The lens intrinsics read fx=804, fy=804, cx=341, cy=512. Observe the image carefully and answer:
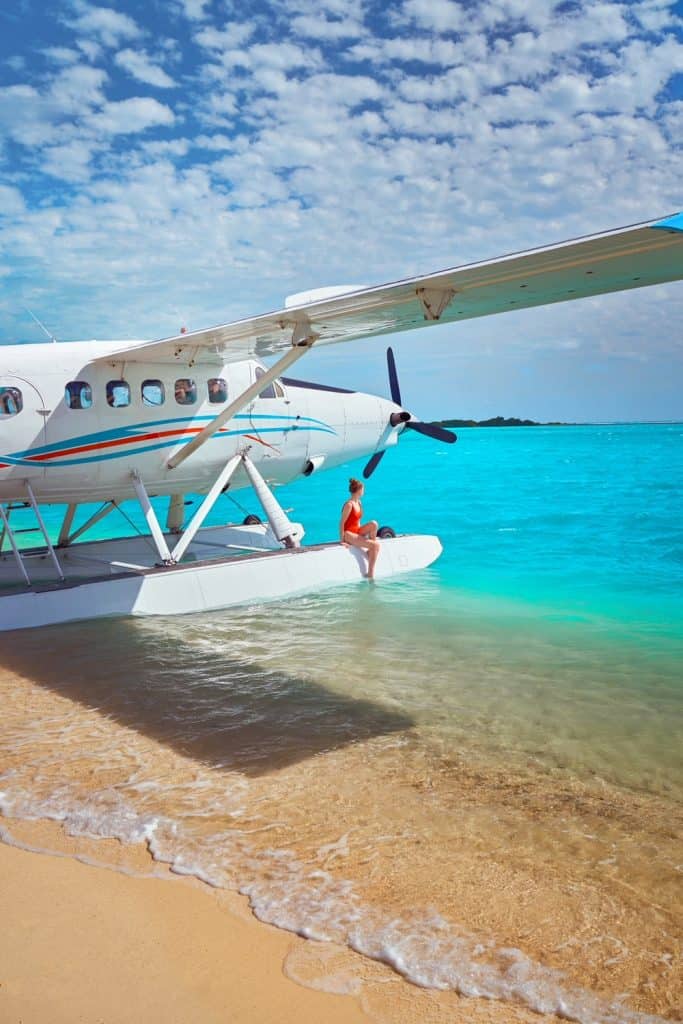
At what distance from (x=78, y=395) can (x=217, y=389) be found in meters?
1.93

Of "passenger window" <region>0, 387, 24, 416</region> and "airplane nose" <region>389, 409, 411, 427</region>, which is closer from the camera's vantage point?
"passenger window" <region>0, 387, 24, 416</region>

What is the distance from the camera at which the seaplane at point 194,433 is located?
26.3 feet

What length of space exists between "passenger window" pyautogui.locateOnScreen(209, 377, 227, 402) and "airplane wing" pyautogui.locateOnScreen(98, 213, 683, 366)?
24 cm

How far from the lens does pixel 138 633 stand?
27.8 feet

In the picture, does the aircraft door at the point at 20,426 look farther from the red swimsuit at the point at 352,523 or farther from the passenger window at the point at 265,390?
the red swimsuit at the point at 352,523

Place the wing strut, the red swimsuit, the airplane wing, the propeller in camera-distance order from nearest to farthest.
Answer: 1. the airplane wing
2. the wing strut
3. the red swimsuit
4. the propeller

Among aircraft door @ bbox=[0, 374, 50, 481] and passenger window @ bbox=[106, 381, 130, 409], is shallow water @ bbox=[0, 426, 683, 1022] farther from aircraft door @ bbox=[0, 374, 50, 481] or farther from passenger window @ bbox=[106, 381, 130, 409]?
passenger window @ bbox=[106, 381, 130, 409]

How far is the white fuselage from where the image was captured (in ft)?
30.8

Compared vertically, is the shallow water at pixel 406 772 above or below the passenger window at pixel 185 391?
below

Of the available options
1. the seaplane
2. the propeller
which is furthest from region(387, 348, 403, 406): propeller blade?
the seaplane

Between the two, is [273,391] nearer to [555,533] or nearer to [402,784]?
[402,784]

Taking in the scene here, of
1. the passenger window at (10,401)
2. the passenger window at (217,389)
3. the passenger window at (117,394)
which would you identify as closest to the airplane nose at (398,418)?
the passenger window at (217,389)

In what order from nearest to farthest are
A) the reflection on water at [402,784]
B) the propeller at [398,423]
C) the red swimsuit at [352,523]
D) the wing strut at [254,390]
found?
the reflection on water at [402,784], the wing strut at [254,390], the red swimsuit at [352,523], the propeller at [398,423]

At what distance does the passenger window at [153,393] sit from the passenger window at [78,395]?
2.35 feet
